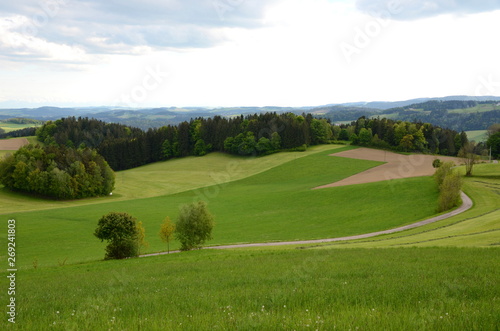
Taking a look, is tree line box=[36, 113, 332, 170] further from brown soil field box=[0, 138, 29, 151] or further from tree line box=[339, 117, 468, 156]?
brown soil field box=[0, 138, 29, 151]

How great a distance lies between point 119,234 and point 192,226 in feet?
25.7

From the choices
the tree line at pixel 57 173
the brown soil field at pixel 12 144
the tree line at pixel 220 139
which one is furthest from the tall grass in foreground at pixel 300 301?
the brown soil field at pixel 12 144

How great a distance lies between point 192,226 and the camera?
3959 cm

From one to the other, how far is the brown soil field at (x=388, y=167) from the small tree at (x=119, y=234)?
5124cm

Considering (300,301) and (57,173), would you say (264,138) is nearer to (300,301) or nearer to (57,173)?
(57,173)

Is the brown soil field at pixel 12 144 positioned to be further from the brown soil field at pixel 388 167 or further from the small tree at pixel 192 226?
the small tree at pixel 192 226

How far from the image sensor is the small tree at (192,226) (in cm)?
3941

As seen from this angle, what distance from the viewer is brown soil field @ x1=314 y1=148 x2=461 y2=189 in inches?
3201

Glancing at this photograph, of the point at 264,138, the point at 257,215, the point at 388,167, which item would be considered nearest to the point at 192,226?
the point at 257,215

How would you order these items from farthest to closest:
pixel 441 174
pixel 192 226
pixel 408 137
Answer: pixel 408 137
pixel 441 174
pixel 192 226

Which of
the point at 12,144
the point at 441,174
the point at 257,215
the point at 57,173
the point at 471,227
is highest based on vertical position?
the point at 12,144

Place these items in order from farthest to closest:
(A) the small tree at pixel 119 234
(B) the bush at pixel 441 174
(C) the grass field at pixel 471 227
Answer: (B) the bush at pixel 441 174, (A) the small tree at pixel 119 234, (C) the grass field at pixel 471 227

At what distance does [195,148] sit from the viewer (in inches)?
5743

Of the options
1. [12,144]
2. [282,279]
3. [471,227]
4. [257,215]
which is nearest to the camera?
[282,279]
